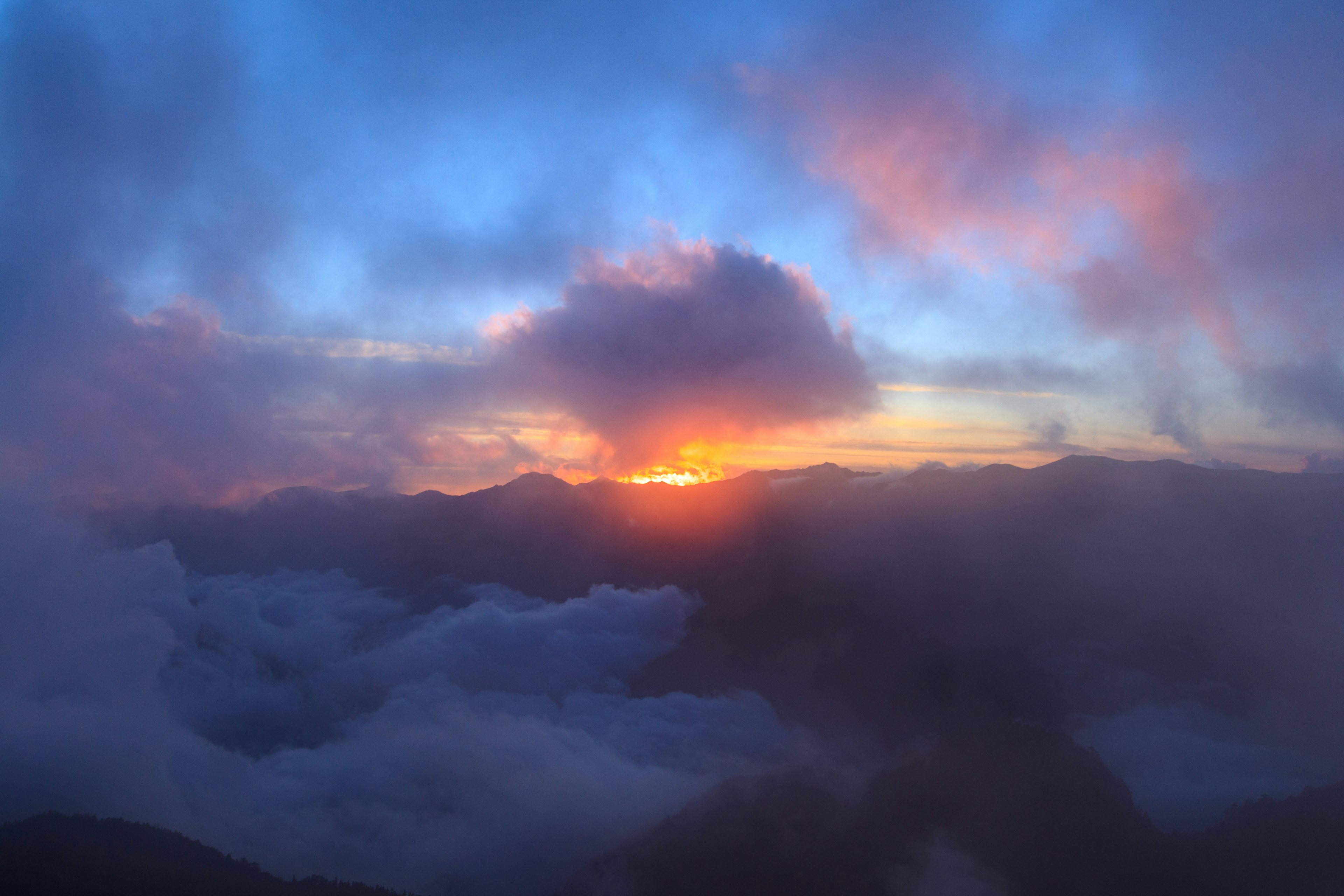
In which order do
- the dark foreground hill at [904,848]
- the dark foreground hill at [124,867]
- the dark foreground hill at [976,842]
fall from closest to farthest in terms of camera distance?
1. the dark foreground hill at [124,867]
2. the dark foreground hill at [904,848]
3. the dark foreground hill at [976,842]

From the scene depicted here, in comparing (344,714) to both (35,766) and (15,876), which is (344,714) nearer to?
(35,766)

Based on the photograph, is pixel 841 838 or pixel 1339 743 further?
pixel 1339 743

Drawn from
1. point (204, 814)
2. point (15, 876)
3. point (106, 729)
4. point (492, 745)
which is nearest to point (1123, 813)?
point (492, 745)

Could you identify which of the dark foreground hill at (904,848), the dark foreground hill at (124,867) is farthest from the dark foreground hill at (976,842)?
the dark foreground hill at (124,867)

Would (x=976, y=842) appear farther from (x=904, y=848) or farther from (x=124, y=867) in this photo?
(x=124, y=867)

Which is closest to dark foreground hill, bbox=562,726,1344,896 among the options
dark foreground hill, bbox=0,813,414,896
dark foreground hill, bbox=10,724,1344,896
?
dark foreground hill, bbox=10,724,1344,896

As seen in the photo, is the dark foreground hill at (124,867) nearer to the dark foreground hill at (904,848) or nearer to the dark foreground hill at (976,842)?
the dark foreground hill at (904,848)

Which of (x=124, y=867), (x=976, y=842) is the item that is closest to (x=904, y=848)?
(x=976, y=842)
